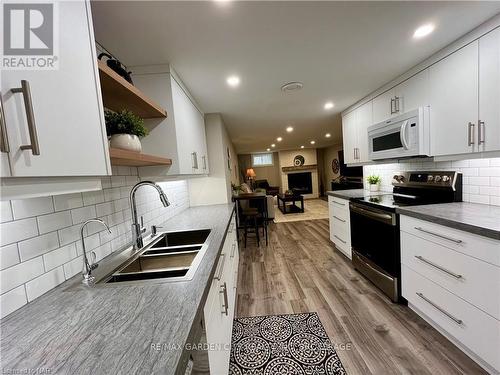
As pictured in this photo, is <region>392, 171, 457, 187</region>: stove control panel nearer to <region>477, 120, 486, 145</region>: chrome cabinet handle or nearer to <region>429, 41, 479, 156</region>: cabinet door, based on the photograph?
<region>429, 41, 479, 156</region>: cabinet door

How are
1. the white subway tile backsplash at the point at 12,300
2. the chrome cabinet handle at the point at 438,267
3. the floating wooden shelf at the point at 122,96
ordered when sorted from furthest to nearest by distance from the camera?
the chrome cabinet handle at the point at 438,267 < the floating wooden shelf at the point at 122,96 < the white subway tile backsplash at the point at 12,300

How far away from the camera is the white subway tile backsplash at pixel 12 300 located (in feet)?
2.47

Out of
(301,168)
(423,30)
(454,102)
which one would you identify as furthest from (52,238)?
(301,168)

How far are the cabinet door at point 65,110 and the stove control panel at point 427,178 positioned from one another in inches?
106

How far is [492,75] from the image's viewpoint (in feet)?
4.86

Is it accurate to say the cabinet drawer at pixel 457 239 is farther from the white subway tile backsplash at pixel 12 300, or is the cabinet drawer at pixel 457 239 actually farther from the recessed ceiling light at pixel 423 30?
the white subway tile backsplash at pixel 12 300

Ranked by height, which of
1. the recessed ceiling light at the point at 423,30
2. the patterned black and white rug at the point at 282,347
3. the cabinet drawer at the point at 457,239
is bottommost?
the patterned black and white rug at the point at 282,347

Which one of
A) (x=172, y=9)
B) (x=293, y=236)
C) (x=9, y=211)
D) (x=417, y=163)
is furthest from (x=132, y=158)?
(x=293, y=236)

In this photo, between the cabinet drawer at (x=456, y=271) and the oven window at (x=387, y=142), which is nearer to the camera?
the cabinet drawer at (x=456, y=271)

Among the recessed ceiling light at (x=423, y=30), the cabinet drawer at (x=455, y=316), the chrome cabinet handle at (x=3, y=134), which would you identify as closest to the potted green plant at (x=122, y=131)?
the chrome cabinet handle at (x=3, y=134)

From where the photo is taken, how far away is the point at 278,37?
1.48 m

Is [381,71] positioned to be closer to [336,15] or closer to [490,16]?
[490,16]

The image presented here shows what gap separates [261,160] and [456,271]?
9628 mm

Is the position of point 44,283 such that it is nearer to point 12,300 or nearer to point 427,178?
point 12,300
